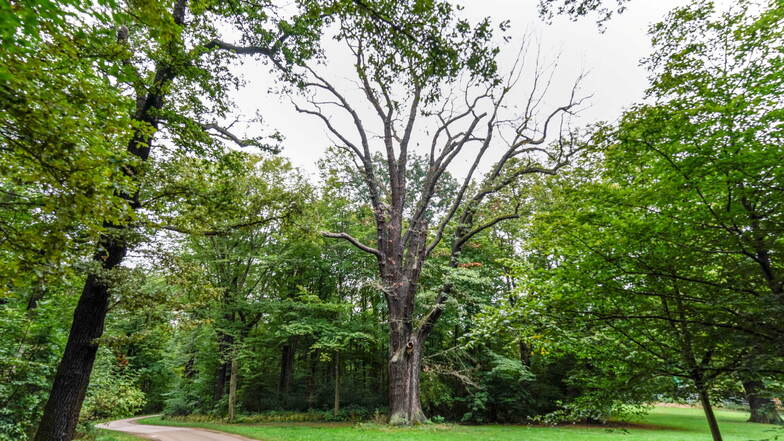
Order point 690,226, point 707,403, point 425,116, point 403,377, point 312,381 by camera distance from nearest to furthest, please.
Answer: point 690,226, point 707,403, point 425,116, point 403,377, point 312,381

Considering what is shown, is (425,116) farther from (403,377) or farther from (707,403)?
(403,377)

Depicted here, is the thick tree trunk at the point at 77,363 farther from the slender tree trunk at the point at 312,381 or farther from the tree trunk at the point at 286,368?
the slender tree trunk at the point at 312,381

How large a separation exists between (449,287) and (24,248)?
11788 millimetres

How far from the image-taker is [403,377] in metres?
11.4


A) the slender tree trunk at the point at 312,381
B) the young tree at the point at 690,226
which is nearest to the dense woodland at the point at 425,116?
the young tree at the point at 690,226

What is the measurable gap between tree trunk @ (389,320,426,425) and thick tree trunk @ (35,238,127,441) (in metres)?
7.90

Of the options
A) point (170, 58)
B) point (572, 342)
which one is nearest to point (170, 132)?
point (170, 58)

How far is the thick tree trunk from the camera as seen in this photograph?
5727 millimetres

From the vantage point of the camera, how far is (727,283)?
11.7 feet

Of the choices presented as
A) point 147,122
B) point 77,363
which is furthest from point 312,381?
point 147,122

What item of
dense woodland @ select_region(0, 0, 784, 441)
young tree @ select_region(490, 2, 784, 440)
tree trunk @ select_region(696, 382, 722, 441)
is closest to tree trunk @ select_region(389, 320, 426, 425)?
dense woodland @ select_region(0, 0, 784, 441)

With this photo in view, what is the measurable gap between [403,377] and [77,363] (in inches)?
333

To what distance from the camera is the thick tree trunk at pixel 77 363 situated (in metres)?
5.73

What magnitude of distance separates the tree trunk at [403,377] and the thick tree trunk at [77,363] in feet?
25.9
